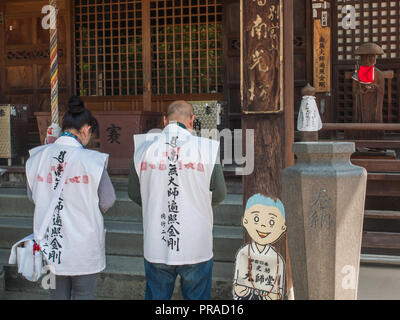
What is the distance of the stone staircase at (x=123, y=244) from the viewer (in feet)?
16.7

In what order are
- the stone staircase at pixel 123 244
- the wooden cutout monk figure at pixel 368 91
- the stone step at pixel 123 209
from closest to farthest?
the stone staircase at pixel 123 244 < the stone step at pixel 123 209 < the wooden cutout monk figure at pixel 368 91

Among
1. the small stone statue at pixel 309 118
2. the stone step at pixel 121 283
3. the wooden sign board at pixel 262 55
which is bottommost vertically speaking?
the stone step at pixel 121 283

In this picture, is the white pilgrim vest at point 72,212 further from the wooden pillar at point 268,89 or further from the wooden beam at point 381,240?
the wooden beam at point 381,240

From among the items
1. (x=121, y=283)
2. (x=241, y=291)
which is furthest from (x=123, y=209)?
(x=241, y=291)

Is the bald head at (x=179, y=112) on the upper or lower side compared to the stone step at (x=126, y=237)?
upper


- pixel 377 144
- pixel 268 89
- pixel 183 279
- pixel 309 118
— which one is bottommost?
pixel 183 279

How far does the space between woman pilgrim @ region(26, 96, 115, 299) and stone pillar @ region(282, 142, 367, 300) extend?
1485mm

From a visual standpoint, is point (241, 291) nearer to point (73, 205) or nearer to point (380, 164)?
point (73, 205)

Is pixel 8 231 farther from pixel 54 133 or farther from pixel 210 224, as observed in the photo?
pixel 210 224

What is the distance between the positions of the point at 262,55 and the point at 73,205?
2300mm

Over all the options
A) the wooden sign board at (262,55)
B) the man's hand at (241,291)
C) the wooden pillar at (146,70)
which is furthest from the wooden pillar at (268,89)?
the wooden pillar at (146,70)

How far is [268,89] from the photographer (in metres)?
4.48

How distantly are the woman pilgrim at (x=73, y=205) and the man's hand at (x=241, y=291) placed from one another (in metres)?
1.46

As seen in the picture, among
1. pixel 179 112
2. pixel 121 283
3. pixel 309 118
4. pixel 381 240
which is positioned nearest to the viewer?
pixel 179 112
